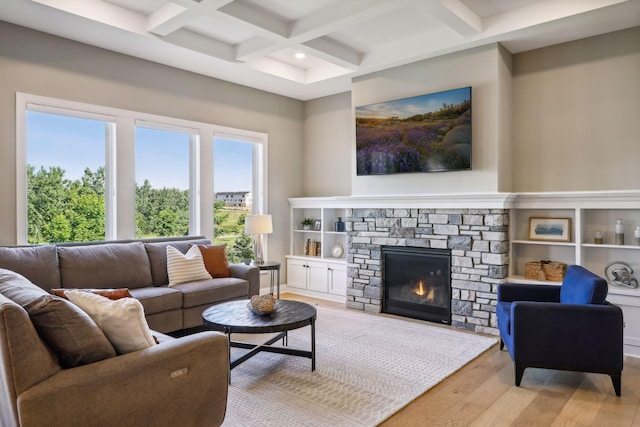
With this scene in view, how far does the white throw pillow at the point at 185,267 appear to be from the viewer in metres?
4.37

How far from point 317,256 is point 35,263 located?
3.57 m

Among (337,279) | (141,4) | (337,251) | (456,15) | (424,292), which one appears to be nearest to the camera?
(456,15)

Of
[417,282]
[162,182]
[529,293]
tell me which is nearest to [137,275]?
[162,182]

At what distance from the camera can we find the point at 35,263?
3590 mm

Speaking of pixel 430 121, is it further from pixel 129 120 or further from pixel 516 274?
pixel 129 120

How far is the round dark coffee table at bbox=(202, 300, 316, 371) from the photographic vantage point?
3.00 metres

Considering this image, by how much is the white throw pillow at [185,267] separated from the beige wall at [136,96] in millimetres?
1389

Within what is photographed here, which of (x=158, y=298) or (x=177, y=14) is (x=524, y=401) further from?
(x=177, y=14)

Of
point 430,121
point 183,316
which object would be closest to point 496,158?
point 430,121

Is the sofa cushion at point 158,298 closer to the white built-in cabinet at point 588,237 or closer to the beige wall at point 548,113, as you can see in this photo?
the beige wall at point 548,113

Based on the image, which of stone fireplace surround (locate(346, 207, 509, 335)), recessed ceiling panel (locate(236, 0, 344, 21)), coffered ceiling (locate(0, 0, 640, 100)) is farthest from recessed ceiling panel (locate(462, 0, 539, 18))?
stone fireplace surround (locate(346, 207, 509, 335))

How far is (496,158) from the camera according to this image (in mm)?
4340

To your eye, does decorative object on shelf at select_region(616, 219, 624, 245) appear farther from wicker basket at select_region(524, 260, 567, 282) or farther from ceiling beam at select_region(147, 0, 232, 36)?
ceiling beam at select_region(147, 0, 232, 36)

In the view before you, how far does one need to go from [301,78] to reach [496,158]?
2.68m
